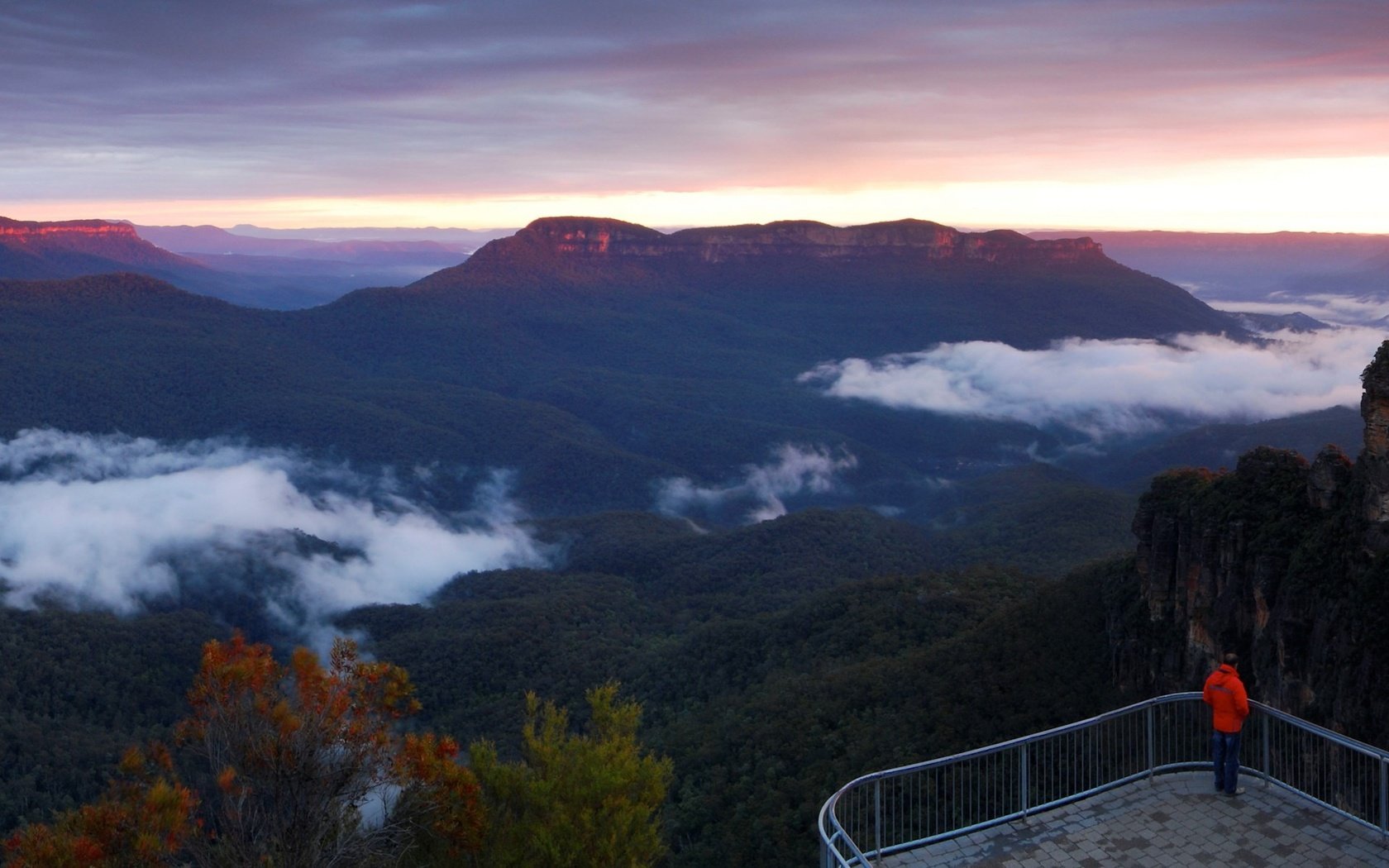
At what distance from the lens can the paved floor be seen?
14359mm

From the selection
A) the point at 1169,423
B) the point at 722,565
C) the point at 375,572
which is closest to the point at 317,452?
the point at 375,572

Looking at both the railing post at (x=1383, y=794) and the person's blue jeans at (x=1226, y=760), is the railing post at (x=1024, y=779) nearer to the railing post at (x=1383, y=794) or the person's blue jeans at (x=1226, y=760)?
the person's blue jeans at (x=1226, y=760)

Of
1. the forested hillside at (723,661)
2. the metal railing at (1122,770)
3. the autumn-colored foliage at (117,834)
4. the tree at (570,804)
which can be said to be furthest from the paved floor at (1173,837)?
the forested hillside at (723,661)

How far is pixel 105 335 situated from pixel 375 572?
286 ft

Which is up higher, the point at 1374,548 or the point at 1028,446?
the point at 1374,548

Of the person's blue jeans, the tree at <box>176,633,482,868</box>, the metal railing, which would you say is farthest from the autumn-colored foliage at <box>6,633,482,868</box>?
the person's blue jeans

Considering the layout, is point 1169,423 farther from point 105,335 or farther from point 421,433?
point 105,335

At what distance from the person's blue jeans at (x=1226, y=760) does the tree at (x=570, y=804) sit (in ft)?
29.2

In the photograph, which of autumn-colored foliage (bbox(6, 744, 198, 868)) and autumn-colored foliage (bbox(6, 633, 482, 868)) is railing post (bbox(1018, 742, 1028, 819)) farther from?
autumn-colored foliage (bbox(6, 744, 198, 868))

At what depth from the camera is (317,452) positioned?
16538cm

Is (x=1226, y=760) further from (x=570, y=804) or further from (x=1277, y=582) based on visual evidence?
(x=1277, y=582)

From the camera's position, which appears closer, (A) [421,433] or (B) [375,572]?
(B) [375,572]

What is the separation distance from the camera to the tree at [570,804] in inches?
702

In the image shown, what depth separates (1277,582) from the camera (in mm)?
29672
